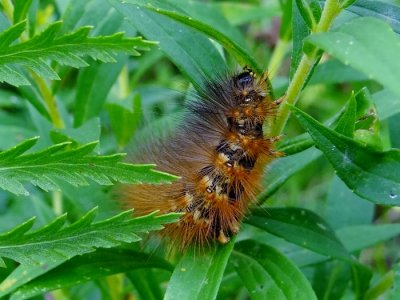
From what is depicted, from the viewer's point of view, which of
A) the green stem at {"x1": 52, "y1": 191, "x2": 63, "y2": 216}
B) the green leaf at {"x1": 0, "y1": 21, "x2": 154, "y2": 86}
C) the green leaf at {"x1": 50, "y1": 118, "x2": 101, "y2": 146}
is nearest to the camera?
the green leaf at {"x1": 0, "y1": 21, "x2": 154, "y2": 86}

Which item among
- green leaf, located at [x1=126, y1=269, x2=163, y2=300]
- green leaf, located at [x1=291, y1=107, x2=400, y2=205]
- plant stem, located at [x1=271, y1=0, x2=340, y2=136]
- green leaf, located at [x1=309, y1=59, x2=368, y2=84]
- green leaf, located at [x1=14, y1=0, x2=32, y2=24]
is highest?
green leaf, located at [x1=309, y1=59, x2=368, y2=84]

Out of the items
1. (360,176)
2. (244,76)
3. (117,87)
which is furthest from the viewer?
(117,87)

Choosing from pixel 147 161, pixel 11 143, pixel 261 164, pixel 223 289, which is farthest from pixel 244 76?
pixel 11 143

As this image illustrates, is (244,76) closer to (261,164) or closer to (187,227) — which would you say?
(261,164)

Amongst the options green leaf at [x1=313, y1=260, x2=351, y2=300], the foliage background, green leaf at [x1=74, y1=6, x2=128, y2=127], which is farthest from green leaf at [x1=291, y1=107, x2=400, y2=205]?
green leaf at [x1=74, y1=6, x2=128, y2=127]

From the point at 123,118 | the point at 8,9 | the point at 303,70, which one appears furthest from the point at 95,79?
the point at 303,70

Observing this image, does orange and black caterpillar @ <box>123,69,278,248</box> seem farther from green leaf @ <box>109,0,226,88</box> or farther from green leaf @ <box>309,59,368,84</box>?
green leaf @ <box>309,59,368,84</box>
